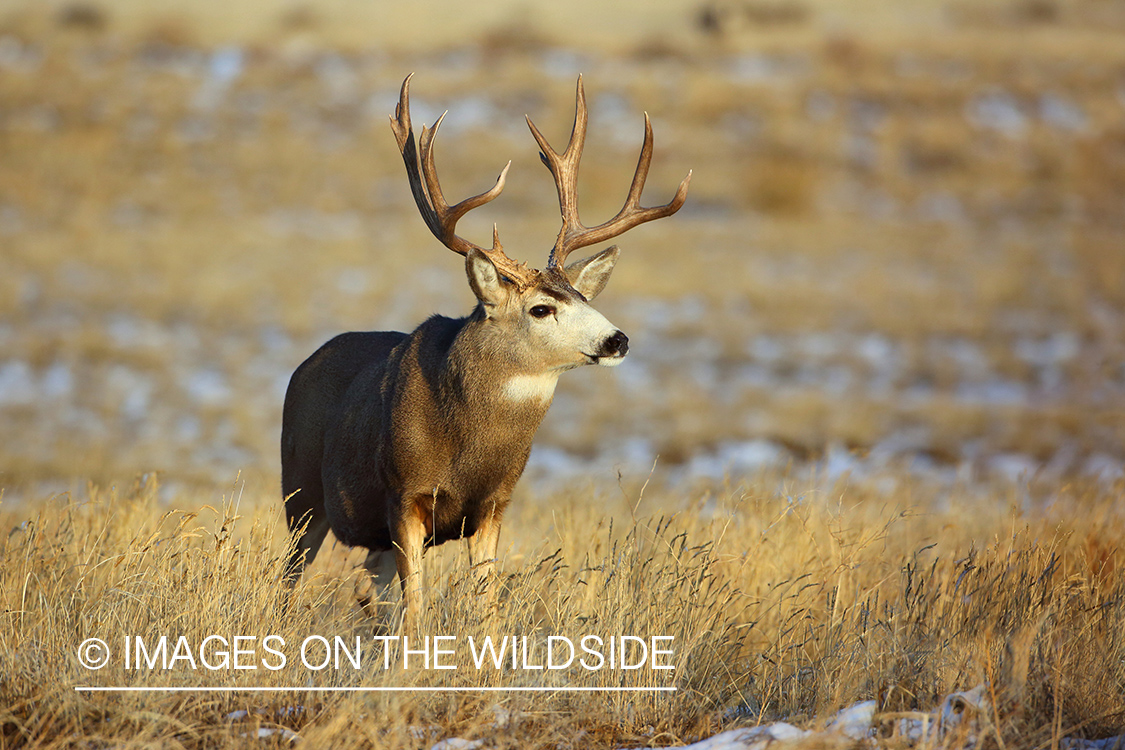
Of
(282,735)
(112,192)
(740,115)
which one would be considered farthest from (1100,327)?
(112,192)

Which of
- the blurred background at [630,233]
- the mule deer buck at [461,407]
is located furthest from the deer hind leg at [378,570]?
the blurred background at [630,233]

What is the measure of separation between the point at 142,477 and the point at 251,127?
921 inches

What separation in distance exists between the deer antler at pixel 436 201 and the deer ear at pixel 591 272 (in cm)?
42

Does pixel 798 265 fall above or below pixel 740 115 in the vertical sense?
below

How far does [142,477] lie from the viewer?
6641 mm

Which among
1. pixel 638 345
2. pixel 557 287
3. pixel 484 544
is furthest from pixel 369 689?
pixel 638 345

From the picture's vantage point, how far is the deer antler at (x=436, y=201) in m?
5.33

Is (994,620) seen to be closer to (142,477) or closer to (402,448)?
(402,448)

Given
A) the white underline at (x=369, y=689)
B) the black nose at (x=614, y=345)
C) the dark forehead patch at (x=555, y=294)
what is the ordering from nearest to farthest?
the white underline at (x=369, y=689) < the black nose at (x=614, y=345) < the dark forehead patch at (x=555, y=294)

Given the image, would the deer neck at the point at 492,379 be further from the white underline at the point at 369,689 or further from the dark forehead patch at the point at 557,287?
the white underline at the point at 369,689

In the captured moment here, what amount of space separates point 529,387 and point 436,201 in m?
1.16

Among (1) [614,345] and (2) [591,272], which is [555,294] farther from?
(2) [591,272]

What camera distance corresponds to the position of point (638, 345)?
1684 cm

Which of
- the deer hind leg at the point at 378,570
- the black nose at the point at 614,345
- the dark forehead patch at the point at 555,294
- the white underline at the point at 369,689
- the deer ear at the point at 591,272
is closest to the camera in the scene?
the white underline at the point at 369,689
